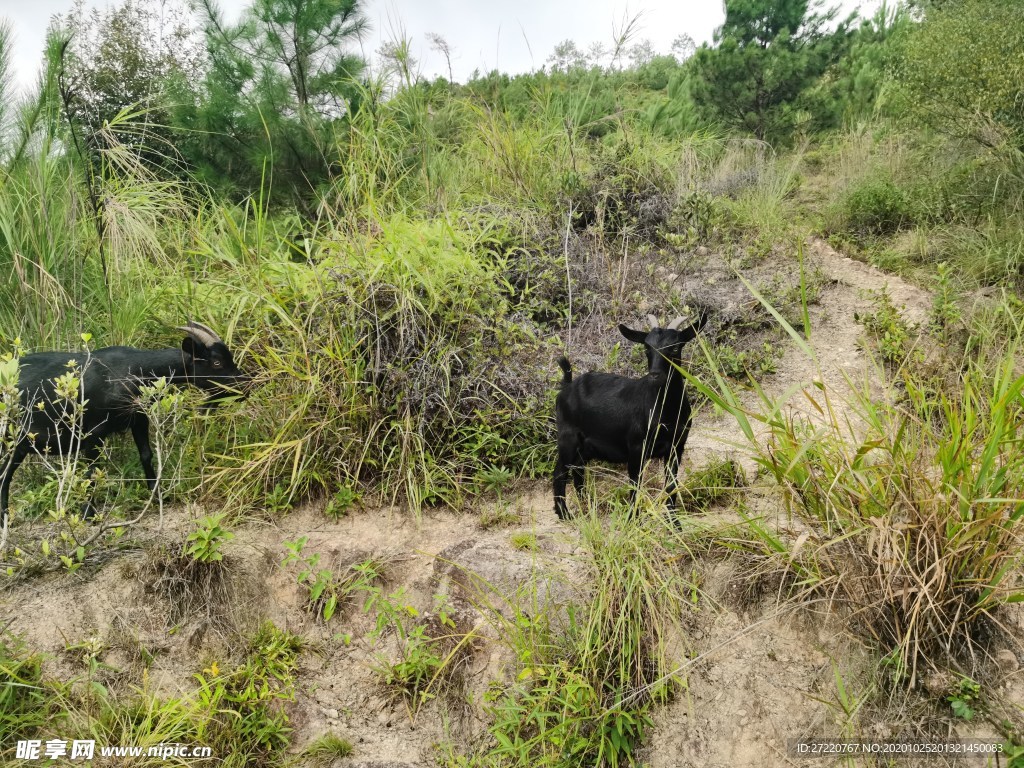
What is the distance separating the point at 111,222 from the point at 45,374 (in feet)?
4.10

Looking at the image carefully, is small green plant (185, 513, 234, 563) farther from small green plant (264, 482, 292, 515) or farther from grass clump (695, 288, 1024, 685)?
grass clump (695, 288, 1024, 685)

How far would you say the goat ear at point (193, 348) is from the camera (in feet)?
15.2

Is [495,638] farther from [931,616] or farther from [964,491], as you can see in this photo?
[964,491]

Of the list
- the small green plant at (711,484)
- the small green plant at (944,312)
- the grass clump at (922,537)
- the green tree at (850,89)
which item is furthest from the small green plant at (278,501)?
the green tree at (850,89)

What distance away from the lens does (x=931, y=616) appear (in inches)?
104

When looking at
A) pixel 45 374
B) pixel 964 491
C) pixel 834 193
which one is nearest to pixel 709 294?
pixel 834 193

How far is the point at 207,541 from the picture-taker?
379 cm

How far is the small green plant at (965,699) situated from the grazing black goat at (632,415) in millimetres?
1475

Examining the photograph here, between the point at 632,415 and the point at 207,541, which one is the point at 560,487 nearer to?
the point at 632,415

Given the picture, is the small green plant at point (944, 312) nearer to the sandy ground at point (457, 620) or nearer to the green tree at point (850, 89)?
the sandy ground at point (457, 620)

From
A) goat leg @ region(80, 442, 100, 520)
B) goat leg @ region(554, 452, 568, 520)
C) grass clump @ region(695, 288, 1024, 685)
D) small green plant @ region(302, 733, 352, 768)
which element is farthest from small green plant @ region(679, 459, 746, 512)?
goat leg @ region(80, 442, 100, 520)

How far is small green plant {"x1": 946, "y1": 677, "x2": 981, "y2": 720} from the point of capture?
2.53 m

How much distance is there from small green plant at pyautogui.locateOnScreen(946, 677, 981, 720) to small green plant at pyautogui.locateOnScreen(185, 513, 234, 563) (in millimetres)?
3482

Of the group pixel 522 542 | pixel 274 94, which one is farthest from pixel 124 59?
pixel 522 542
